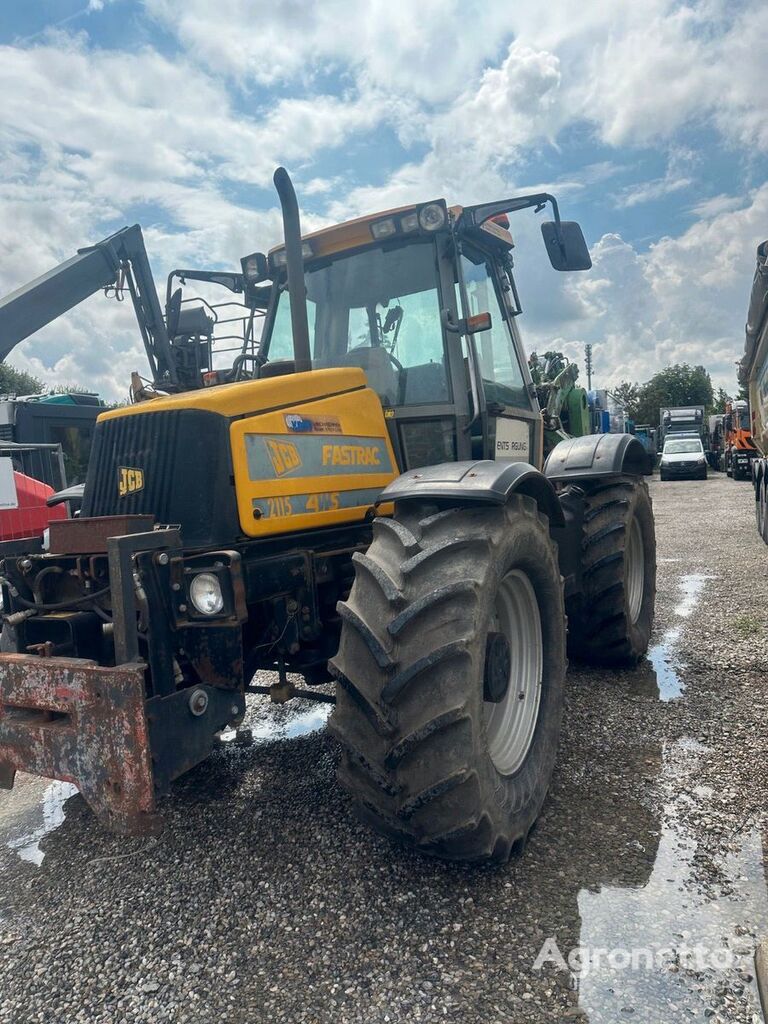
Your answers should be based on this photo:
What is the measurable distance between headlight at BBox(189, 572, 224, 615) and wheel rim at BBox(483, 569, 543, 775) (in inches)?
45.4

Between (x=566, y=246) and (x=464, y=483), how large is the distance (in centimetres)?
176

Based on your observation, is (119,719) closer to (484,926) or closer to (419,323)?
(484,926)

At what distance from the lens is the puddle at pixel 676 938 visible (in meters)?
1.99

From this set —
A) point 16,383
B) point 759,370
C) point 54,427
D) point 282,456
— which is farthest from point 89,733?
point 16,383

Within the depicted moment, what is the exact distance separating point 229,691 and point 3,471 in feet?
13.8

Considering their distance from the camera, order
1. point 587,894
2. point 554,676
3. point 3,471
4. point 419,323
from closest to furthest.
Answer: point 587,894
point 554,676
point 419,323
point 3,471

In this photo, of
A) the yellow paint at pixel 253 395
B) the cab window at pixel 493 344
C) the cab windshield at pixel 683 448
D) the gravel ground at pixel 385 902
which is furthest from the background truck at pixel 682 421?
the yellow paint at pixel 253 395

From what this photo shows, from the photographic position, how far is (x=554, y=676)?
3.28 m

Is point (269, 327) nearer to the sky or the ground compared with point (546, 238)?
nearer to the ground

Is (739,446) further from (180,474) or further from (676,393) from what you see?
(676,393)

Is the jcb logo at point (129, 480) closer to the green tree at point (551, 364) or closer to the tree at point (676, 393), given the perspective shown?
the green tree at point (551, 364)

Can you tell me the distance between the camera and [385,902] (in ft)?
8.14

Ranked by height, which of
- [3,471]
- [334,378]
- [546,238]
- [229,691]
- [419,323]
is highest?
[546,238]

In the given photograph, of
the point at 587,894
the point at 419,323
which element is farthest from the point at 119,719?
the point at 419,323
